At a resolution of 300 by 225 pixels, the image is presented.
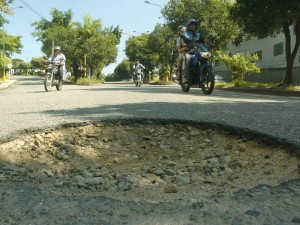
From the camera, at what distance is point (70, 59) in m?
35.9

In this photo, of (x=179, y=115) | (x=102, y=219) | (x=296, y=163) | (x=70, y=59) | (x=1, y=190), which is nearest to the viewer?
(x=102, y=219)

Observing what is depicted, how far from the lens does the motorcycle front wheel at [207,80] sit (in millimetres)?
8797

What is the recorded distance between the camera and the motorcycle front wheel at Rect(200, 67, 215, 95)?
28.9 ft

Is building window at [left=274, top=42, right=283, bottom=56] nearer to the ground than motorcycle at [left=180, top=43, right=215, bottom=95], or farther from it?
farther from it

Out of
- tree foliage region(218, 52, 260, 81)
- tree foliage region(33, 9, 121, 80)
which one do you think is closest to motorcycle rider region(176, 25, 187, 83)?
tree foliage region(218, 52, 260, 81)

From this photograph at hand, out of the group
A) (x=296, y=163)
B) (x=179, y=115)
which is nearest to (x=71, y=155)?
(x=179, y=115)

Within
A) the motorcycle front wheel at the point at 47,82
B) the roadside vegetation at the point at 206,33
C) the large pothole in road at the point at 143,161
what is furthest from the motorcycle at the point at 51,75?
the large pothole in road at the point at 143,161

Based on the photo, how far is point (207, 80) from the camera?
9.24m

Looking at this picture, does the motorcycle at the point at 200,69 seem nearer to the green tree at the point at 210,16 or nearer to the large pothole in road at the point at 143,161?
the large pothole in road at the point at 143,161

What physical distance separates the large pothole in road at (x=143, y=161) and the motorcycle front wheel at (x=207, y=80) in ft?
14.9

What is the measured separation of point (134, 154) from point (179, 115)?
137 cm

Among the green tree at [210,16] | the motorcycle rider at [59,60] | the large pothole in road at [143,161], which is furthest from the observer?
the green tree at [210,16]

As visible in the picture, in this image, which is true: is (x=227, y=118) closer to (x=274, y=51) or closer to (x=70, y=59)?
(x=274, y=51)

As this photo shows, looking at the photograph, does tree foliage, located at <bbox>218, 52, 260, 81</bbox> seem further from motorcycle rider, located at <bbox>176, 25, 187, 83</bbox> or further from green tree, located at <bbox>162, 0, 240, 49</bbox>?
motorcycle rider, located at <bbox>176, 25, 187, 83</bbox>
